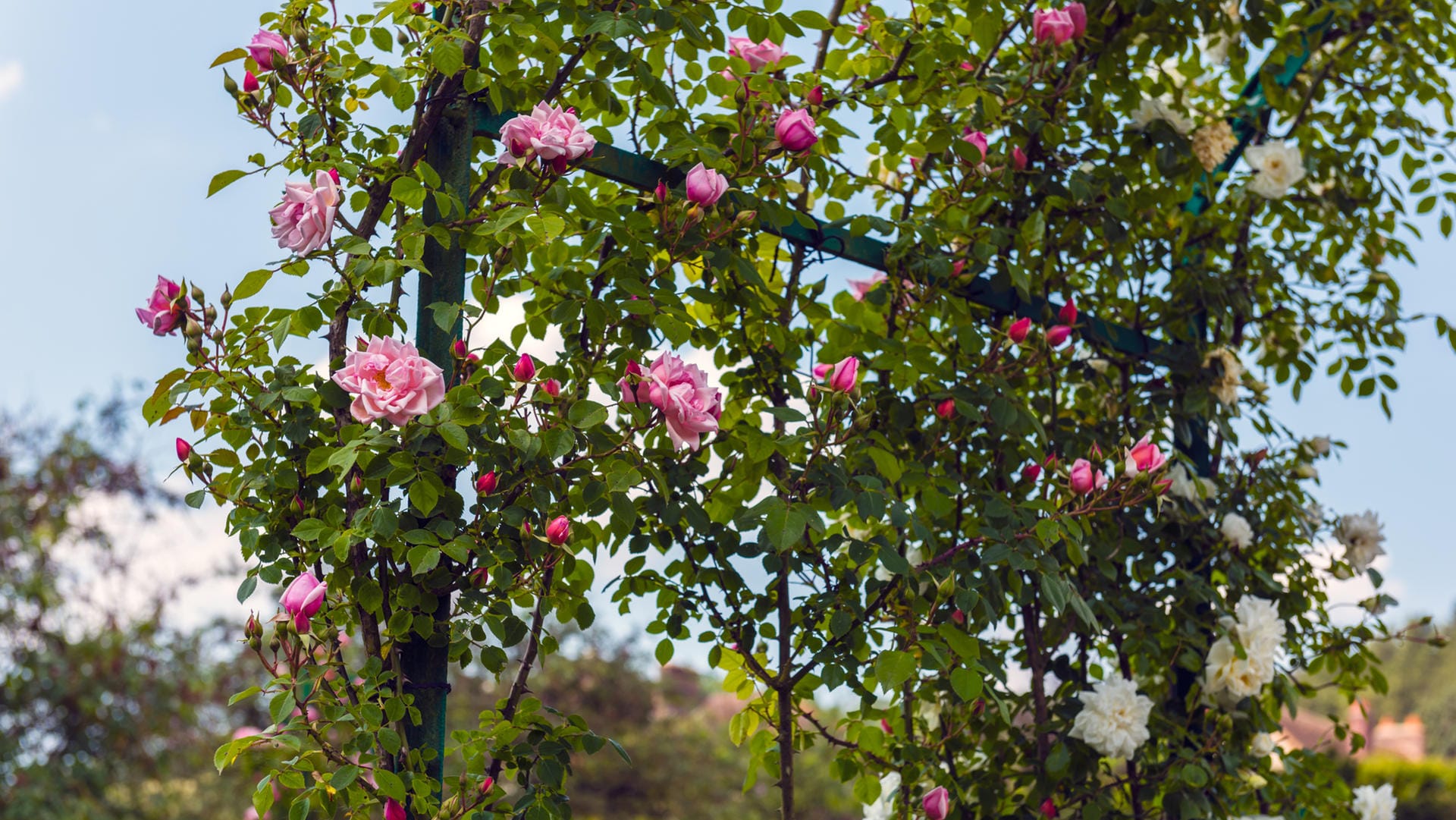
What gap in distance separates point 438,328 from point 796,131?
474 millimetres

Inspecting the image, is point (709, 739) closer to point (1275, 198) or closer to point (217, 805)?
point (217, 805)

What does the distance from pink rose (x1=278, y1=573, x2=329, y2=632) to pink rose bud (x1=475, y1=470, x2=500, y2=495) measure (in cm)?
18

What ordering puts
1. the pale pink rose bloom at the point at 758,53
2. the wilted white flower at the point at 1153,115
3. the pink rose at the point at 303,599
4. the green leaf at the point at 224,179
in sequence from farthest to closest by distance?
1. the wilted white flower at the point at 1153,115
2. the pale pink rose bloom at the point at 758,53
3. the green leaf at the point at 224,179
4. the pink rose at the point at 303,599

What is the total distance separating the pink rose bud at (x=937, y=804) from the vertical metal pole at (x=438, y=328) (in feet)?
2.08

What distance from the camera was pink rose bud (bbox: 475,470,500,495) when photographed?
1.16m

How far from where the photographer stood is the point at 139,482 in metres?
5.34

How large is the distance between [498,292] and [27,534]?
15.4 ft

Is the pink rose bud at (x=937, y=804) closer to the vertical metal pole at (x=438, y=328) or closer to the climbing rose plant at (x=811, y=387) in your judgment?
the climbing rose plant at (x=811, y=387)

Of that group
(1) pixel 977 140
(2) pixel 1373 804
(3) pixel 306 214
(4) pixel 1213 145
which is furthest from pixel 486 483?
(2) pixel 1373 804

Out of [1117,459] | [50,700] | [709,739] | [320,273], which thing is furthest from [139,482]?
[1117,459]

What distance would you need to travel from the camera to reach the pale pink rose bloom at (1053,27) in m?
1.65

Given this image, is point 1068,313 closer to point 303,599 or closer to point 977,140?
point 977,140

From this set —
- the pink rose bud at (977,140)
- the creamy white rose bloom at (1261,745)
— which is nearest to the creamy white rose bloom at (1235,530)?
the creamy white rose bloom at (1261,745)

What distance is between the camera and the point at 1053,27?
1.65 m
